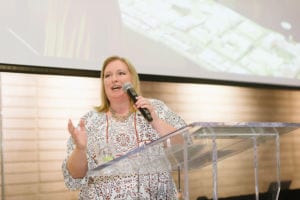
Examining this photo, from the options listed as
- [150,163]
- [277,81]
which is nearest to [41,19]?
[150,163]

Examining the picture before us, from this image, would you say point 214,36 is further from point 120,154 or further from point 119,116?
point 120,154

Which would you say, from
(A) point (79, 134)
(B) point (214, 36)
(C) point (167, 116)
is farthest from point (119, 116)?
(B) point (214, 36)

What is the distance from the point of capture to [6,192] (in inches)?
127

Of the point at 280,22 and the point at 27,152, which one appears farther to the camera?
the point at 280,22

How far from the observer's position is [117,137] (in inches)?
98.3

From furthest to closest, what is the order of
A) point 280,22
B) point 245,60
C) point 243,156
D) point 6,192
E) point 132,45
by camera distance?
point 280,22 < point 245,60 < point 132,45 < point 6,192 < point 243,156

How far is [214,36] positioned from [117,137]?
6.19ft

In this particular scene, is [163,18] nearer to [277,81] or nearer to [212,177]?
[277,81]

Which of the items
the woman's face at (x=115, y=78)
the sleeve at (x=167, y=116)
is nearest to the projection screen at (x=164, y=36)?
the woman's face at (x=115, y=78)

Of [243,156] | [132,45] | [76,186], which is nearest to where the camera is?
[243,156]

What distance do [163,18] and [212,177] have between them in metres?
2.23

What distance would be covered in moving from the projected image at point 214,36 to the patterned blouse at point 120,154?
1183 millimetres

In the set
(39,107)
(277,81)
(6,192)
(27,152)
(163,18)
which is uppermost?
(163,18)

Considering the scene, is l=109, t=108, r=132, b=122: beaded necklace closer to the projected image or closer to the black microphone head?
the black microphone head
